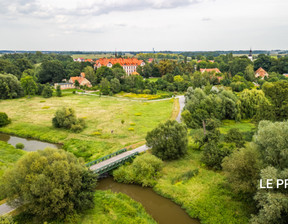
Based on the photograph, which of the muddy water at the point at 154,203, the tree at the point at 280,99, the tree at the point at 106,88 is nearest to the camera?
the muddy water at the point at 154,203

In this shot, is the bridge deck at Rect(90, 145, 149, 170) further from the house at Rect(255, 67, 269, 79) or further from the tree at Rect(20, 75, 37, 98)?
the house at Rect(255, 67, 269, 79)

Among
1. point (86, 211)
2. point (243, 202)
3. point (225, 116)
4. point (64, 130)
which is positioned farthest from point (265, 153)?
point (64, 130)

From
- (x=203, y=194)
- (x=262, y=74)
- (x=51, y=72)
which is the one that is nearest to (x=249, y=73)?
(x=262, y=74)

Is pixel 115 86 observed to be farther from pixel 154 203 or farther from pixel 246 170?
pixel 246 170

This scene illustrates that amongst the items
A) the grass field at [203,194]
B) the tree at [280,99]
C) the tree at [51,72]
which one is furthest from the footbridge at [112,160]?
the tree at [51,72]

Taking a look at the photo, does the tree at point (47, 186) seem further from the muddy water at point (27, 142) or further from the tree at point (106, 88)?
the tree at point (106, 88)

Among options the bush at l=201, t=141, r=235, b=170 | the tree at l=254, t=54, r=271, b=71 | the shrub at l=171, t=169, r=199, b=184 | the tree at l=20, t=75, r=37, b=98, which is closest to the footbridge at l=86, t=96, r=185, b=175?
the shrub at l=171, t=169, r=199, b=184
